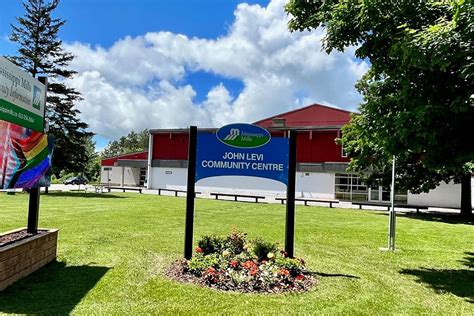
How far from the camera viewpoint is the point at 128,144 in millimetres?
123000

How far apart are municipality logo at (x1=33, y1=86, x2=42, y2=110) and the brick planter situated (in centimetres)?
225

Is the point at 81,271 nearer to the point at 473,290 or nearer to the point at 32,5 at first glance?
the point at 473,290

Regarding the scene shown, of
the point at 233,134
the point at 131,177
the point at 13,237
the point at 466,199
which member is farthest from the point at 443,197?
the point at 131,177

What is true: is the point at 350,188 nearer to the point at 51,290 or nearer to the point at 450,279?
the point at 450,279

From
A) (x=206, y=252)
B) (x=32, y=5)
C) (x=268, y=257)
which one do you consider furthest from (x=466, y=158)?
(x=32, y=5)

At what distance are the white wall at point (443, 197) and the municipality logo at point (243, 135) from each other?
3056 cm

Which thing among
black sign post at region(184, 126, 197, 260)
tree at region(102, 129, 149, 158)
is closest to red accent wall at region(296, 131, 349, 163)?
black sign post at region(184, 126, 197, 260)

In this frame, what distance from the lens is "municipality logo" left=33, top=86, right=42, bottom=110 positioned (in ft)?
23.2

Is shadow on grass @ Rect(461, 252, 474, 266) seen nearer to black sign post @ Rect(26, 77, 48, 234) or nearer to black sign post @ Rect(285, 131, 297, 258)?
black sign post @ Rect(285, 131, 297, 258)

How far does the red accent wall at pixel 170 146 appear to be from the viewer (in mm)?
44375

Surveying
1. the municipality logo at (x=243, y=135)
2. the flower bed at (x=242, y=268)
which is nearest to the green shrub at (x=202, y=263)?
the flower bed at (x=242, y=268)

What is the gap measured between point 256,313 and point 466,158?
4.09m

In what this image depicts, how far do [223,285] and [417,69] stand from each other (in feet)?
14.9

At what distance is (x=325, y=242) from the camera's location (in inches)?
442
